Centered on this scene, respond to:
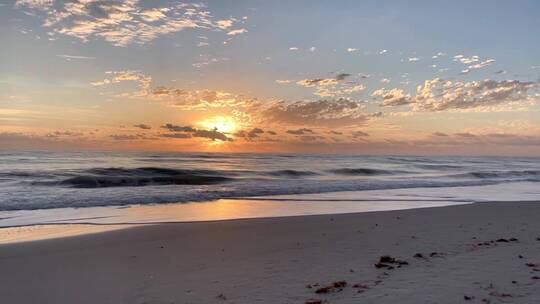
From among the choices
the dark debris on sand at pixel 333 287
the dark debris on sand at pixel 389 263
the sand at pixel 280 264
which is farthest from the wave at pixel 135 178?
the dark debris on sand at pixel 333 287

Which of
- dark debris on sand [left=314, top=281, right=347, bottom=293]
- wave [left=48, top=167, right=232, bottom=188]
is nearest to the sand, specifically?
dark debris on sand [left=314, top=281, right=347, bottom=293]

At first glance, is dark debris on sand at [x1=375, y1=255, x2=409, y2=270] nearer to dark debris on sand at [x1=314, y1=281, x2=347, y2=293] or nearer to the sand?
the sand

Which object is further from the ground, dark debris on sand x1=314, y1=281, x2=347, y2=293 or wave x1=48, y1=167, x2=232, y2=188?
dark debris on sand x1=314, y1=281, x2=347, y2=293

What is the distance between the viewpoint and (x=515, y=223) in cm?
1115

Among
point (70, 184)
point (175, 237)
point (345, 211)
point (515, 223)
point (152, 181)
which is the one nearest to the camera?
point (175, 237)

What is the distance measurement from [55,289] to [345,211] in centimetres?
1007

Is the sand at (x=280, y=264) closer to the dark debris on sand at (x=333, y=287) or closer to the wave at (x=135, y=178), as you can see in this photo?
the dark debris on sand at (x=333, y=287)

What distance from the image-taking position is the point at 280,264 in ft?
23.0

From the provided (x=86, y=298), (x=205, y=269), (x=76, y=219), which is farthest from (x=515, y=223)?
(x=76, y=219)

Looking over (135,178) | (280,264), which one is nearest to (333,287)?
(280,264)

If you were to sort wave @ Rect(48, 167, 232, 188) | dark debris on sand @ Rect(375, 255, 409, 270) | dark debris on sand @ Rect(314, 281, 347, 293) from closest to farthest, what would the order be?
dark debris on sand @ Rect(314, 281, 347, 293), dark debris on sand @ Rect(375, 255, 409, 270), wave @ Rect(48, 167, 232, 188)

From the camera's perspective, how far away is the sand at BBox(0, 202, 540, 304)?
5.45 m

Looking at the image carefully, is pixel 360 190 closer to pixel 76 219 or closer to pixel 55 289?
pixel 76 219

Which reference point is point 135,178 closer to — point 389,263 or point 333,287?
point 389,263
